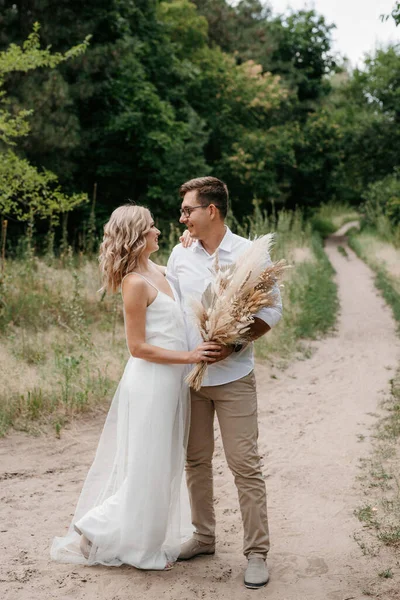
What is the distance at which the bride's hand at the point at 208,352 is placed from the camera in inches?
139

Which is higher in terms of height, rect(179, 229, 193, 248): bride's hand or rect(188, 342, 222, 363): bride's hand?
rect(179, 229, 193, 248): bride's hand

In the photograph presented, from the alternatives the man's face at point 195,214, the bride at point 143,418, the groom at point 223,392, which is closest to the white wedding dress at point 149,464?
the bride at point 143,418

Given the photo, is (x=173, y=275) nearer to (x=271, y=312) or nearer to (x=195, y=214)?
(x=195, y=214)

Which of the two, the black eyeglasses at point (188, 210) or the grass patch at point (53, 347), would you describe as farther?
the grass patch at point (53, 347)

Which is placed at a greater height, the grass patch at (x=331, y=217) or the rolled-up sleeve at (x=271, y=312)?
the rolled-up sleeve at (x=271, y=312)

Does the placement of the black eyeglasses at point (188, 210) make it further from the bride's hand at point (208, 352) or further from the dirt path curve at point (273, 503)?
the dirt path curve at point (273, 503)

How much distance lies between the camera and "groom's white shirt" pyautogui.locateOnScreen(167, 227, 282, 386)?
3.76 metres

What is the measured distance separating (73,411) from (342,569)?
3.54m

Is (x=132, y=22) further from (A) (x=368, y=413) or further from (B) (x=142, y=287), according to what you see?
(B) (x=142, y=287)

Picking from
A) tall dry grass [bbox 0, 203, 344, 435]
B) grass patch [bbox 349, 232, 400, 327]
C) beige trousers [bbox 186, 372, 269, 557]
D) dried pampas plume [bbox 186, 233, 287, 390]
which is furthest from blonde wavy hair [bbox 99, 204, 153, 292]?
grass patch [bbox 349, 232, 400, 327]

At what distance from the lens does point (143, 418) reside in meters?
3.83

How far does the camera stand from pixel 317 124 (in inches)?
1277

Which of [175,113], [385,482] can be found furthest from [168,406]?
[175,113]

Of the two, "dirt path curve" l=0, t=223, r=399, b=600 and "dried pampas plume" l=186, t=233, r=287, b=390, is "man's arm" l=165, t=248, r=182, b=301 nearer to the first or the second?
"dried pampas plume" l=186, t=233, r=287, b=390
